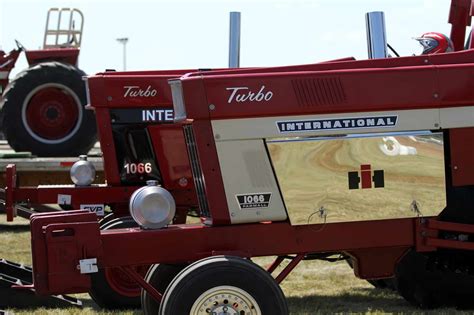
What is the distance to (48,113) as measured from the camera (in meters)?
12.3

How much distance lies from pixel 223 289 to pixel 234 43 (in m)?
3.21

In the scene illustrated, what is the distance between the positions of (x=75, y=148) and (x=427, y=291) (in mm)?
6399

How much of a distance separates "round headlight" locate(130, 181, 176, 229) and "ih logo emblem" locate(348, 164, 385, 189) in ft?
3.20

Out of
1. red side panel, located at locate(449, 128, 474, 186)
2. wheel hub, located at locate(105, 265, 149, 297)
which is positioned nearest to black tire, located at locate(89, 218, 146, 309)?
wheel hub, located at locate(105, 265, 149, 297)

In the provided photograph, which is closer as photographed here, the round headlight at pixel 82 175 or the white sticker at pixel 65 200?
the white sticker at pixel 65 200

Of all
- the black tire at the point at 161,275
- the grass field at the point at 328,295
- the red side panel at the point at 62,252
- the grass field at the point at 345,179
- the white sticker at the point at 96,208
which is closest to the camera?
the red side panel at the point at 62,252

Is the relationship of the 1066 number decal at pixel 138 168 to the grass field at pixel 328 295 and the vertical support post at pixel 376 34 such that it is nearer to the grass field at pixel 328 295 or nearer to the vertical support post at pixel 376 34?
the grass field at pixel 328 295

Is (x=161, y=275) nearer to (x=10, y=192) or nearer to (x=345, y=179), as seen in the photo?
(x=345, y=179)

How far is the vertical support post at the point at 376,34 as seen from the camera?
6.79 metres

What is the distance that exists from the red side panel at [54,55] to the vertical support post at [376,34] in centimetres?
713

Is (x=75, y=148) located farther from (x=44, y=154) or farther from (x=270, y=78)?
(x=270, y=78)

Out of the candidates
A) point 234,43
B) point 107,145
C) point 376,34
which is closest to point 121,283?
point 107,145

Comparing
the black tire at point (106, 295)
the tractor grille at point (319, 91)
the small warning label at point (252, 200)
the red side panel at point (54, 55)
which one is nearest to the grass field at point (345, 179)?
the small warning label at point (252, 200)

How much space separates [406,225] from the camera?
18.7ft
